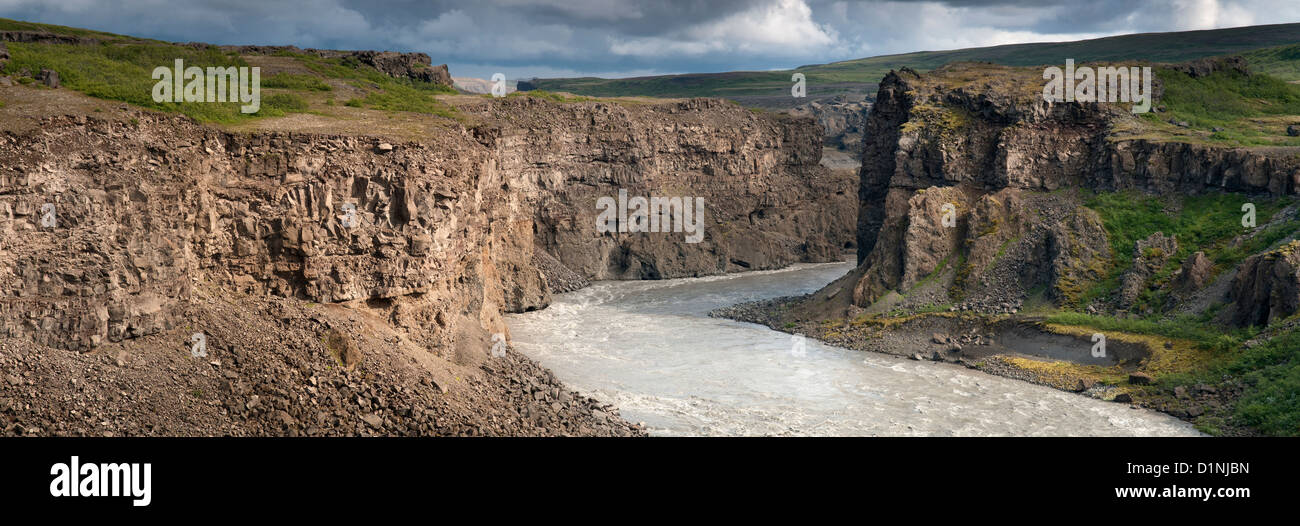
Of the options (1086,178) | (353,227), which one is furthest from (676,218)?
(353,227)

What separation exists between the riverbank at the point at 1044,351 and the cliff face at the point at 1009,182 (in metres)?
2.25

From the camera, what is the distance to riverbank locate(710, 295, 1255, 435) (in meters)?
42.5

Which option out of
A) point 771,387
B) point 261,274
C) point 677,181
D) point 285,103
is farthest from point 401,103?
point 677,181

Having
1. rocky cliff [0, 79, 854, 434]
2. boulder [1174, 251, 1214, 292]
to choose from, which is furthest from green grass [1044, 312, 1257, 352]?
rocky cliff [0, 79, 854, 434]

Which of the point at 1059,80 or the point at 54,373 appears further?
the point at 1059,80

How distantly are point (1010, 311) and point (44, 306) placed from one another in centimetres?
4366

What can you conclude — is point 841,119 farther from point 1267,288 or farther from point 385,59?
point 1267,288

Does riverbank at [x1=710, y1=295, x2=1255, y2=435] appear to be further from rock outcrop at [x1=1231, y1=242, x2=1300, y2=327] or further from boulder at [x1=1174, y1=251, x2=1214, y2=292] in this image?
boulder at [x1=1174, y1=251, x2=1214, y2=292]

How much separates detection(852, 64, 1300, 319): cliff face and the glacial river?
27.7 feet

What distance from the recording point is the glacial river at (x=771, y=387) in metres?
40.2

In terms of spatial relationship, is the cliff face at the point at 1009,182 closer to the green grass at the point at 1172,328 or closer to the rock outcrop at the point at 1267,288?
the green grass at the point at 1172,328

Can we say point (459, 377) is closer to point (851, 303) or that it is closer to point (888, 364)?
point (888, 364)

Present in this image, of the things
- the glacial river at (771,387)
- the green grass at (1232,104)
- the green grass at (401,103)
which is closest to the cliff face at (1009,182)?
the green grass at (1232,104)

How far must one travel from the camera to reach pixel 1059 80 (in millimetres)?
64875
